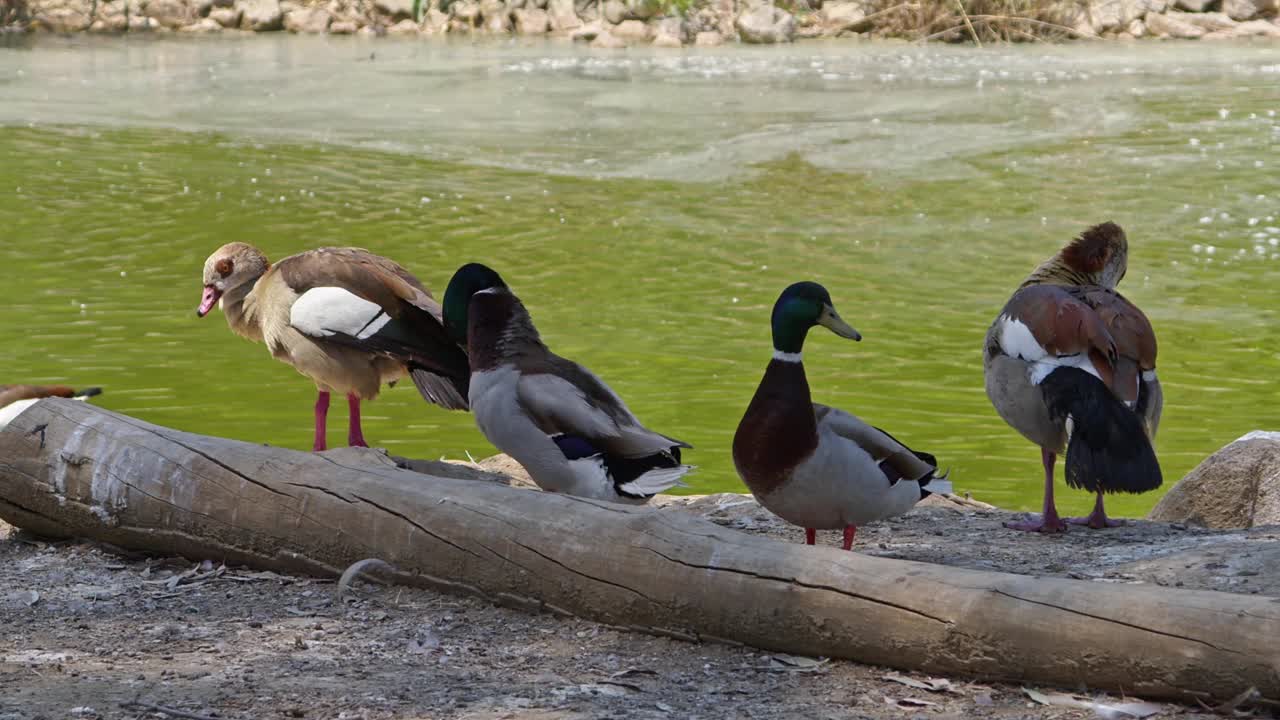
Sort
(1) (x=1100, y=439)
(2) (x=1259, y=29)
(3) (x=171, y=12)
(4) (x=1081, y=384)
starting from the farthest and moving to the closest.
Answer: (3) (x=171, y=12) < (2) (x=1259, y=29) < (4) (x=1081, y=384) < (1) (x=1100, y=439)

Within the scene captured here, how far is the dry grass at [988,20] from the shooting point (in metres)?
26.0

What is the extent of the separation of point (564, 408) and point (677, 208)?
9.13m

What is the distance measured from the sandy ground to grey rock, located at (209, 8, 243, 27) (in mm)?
24997

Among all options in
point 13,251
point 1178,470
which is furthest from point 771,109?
point 1178,470

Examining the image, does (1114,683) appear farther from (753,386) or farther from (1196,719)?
(753,386)

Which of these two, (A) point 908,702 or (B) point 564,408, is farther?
(B) point 564,408

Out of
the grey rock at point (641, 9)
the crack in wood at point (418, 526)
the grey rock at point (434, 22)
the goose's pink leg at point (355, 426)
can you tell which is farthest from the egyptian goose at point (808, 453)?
the grey rock at point (434, 22)

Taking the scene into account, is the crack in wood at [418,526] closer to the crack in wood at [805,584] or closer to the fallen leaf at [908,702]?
the crack in wood at [805,584]

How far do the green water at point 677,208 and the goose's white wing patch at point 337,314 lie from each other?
5.63ft

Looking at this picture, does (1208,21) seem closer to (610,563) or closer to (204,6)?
(204,6)

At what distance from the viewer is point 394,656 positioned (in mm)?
4328

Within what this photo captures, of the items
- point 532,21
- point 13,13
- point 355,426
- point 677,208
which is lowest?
point 677,208

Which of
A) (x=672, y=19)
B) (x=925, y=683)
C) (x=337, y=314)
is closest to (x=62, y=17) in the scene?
(x=672, y=19)

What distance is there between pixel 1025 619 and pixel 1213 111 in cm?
1648
